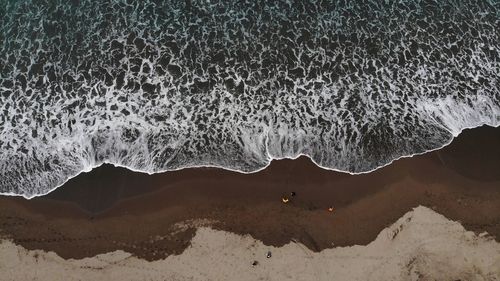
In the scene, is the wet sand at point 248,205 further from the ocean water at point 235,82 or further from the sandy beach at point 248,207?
the ocean water at point 235,82

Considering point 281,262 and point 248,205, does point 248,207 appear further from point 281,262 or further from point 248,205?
point 281,262

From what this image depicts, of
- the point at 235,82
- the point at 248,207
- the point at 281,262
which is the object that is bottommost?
the point at 281,262

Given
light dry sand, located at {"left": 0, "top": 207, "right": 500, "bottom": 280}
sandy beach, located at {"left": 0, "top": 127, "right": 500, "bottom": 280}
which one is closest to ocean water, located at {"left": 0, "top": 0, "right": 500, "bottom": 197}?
sandy beach, located at {"left": 0, "top": 127, "right": 500, "bottom": 280}

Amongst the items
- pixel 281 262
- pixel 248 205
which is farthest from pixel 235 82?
pixel 281 262

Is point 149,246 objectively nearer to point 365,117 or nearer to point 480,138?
point 365,117

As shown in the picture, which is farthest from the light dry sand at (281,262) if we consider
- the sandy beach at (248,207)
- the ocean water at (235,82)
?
the ocean water at (235,82)

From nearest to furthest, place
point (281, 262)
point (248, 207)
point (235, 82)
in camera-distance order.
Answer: point (281, 262) → point (248, 207) → point (235, 82)

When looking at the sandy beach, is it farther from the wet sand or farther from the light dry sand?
the light dry sand
